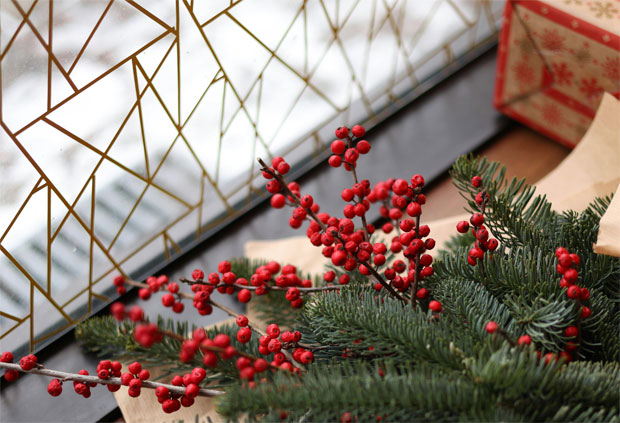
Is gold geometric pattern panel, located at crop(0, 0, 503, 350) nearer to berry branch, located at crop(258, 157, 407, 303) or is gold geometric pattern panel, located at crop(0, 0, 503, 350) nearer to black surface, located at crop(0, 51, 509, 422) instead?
black surface, located at crop(0, 51, 509, 422)

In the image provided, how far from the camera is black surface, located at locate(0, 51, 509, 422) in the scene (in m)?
0.52

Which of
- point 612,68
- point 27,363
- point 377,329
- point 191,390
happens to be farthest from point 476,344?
point 612,68

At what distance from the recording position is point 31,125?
441 mm

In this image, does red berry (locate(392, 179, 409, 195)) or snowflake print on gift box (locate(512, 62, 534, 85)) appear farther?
snowflake print on gift box (locate(512, 62, 534, 85))

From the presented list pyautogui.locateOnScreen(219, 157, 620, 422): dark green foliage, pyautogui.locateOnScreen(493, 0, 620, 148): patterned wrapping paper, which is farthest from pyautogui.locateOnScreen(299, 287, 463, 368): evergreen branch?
pyautogui.locateOnScreen(493, 0, 620, 148): patterned wrapping paper

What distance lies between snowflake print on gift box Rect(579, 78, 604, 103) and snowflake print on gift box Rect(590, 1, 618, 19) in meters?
0.06

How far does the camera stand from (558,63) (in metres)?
0.64

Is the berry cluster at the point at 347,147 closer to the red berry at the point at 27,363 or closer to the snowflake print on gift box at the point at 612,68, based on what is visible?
the red berry at the point at 27,363

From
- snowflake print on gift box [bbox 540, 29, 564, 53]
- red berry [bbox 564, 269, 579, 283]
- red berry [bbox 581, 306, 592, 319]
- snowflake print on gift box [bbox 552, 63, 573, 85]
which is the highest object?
snowflake print on gift box [bbox 540, 29, 564, 53]

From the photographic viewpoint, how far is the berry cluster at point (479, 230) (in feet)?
1.14

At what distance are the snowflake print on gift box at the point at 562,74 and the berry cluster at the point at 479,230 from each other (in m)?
0.33

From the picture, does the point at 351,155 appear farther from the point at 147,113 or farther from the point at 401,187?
the point at 147,113

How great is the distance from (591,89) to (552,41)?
6 cm

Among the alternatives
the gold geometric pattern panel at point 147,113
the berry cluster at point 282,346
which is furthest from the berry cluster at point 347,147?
the gold geometric pattern panel at point 147,113
